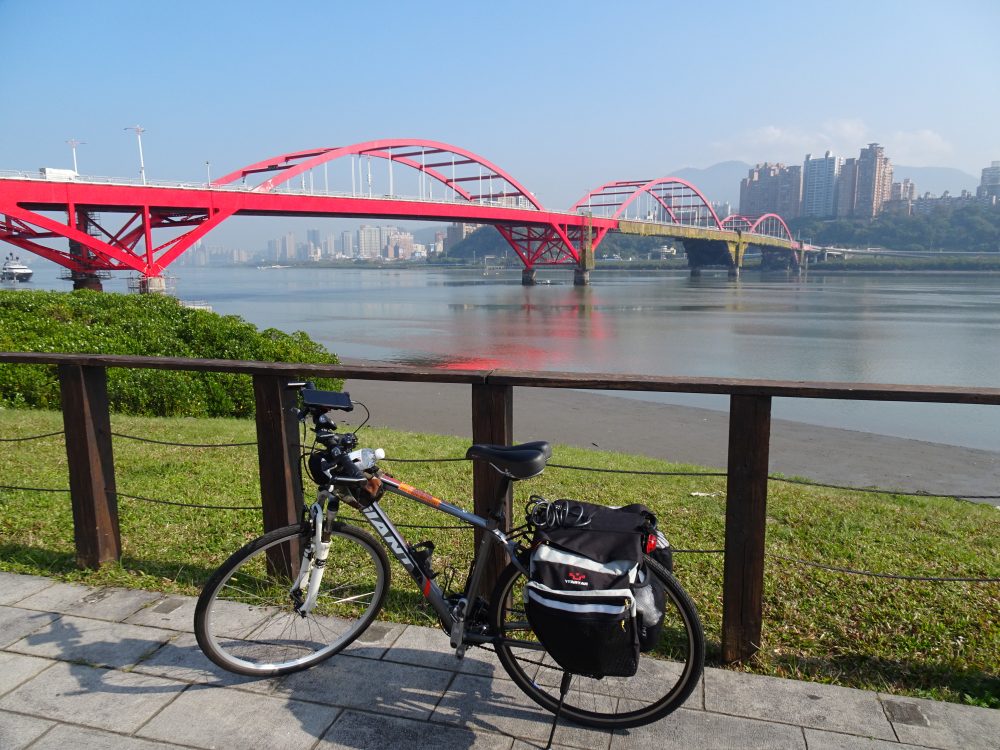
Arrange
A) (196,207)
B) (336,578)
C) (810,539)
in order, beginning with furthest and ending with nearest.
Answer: (196,207)
(810,539)
(336,578)

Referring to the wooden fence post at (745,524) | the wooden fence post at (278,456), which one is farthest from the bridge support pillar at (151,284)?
the wooden fence post at (745,524)

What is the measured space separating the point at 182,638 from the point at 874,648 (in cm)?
265

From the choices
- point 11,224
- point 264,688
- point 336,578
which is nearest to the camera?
point 264,688

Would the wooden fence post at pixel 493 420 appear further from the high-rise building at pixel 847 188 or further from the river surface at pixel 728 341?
the high-rise building at pixel 847 188

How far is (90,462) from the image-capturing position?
3.36 m

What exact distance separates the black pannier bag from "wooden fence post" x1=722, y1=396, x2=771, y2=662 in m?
0.62

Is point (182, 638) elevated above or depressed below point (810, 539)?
above

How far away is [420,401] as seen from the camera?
10.8 metres

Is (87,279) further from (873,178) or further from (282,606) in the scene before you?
(873,178)

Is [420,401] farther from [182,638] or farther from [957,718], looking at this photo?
[957,718]

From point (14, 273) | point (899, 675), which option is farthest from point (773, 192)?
point (899, 675)

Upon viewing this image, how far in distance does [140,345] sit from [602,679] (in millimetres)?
7944

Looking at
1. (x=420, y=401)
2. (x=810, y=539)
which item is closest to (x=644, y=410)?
(x=420, y=401)

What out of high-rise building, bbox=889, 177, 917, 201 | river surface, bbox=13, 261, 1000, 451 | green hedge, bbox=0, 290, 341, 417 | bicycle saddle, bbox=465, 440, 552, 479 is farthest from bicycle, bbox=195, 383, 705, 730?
high-rise building, bbox=889, 177, 917, 201
